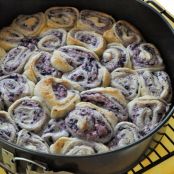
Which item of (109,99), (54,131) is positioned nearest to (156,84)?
(109,99)

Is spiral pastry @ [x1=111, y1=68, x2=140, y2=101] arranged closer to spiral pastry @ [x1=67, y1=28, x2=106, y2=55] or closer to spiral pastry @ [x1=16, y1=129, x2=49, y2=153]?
spiral pastry @ [x1=67, y1=28, x2=106, y2=55]

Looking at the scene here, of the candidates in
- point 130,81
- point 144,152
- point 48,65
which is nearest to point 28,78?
point 48,65

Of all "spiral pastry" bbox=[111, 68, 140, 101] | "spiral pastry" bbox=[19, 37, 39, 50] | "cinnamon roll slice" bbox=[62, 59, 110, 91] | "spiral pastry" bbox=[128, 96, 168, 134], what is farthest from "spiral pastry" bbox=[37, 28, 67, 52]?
"spiral pastry" bbox=[128, 96, 168, 134]

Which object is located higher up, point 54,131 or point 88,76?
point 88,76

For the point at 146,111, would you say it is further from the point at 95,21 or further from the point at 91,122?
the point at 95,21

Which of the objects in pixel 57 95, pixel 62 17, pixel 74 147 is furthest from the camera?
pixel 62 17

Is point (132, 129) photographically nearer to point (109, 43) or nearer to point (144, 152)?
point (144, 152)
